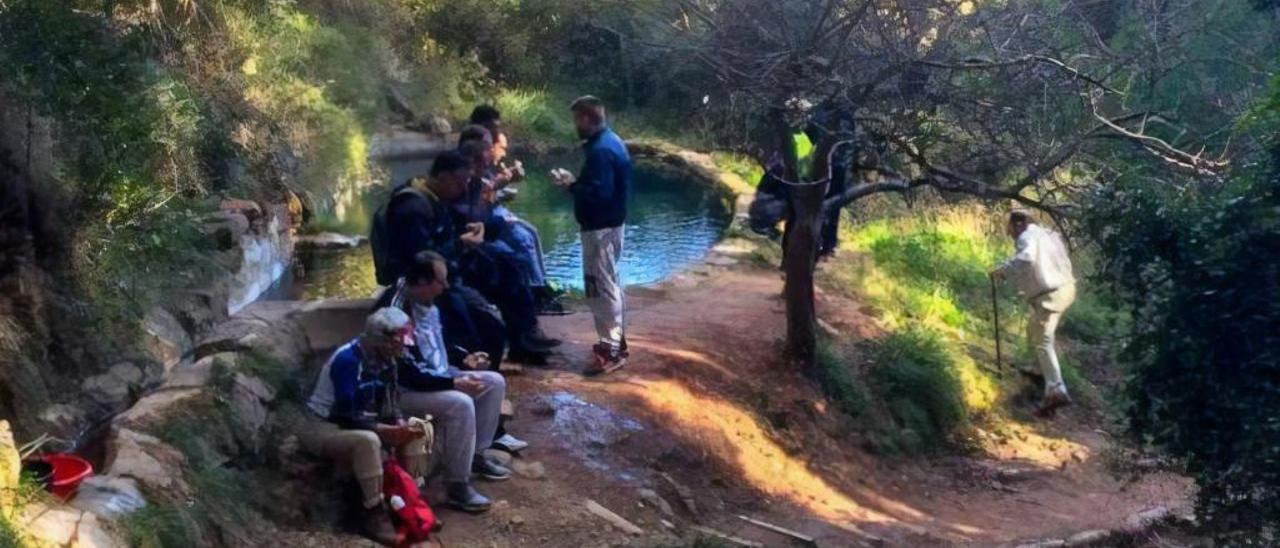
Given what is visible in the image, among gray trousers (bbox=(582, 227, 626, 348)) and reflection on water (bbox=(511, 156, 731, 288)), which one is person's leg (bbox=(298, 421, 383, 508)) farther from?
reflection on water (bbox=(511, 156, 731, 288))

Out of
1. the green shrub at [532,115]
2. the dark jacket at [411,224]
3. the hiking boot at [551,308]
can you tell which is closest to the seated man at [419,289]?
the dark jacket at [411,224]

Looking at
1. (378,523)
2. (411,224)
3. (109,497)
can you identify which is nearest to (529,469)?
(378,523)

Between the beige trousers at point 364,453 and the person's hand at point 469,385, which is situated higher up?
the person's hand at point 469,385

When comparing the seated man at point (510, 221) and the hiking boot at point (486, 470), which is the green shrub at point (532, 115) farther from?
the hiking boot at point (486, 470)

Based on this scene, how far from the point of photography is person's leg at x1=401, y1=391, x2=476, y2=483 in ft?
18.5

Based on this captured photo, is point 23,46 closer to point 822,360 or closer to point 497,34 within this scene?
point 822,360

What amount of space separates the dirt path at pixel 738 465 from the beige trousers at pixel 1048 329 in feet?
1.33

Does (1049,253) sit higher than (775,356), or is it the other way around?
(1049,253)

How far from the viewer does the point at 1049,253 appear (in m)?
9.71

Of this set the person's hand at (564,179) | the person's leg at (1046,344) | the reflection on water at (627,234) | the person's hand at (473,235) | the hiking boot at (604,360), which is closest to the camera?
the person's hand at (473,235)

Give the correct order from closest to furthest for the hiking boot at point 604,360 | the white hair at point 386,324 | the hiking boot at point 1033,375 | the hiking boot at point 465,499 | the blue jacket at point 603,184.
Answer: the white hair at point 386,324 < the hiking boot at point 465,499 < the blue jacket at point 603,184 < the hiking boot at point 604,360 < the hiking boot at point 1033,375

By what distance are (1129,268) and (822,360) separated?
4.43 metres

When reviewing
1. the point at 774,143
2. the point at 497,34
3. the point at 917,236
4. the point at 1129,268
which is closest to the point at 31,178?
the point at 774,143

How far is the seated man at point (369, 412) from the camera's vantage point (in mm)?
5266
